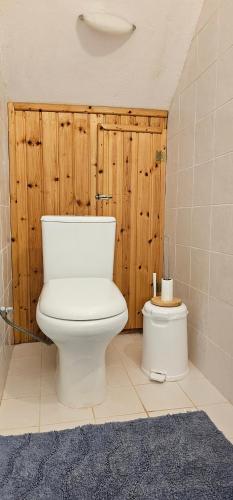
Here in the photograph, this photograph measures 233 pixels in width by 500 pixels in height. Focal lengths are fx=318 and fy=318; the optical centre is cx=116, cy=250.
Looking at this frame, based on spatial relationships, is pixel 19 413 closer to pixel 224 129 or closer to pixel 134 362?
pixel 134 362

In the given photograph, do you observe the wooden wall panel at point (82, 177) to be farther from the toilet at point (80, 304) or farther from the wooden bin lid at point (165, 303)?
the wooden bin lid at point (165, 303)

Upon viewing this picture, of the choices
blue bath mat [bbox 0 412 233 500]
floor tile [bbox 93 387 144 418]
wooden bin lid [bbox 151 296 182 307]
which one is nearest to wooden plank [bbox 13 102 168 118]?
wooden bin lid [bbox 151 296 182 307]

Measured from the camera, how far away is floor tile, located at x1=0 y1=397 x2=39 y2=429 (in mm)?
1204

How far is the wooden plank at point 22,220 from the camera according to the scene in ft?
5.97

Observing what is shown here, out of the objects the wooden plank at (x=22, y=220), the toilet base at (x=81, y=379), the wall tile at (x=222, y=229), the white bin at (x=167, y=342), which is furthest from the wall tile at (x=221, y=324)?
the wooden plank at (x=22, y=220)

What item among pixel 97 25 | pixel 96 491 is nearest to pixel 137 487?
pixel 96 491

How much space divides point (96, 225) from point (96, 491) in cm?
110

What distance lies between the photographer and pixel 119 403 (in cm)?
133

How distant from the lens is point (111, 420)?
1.22m

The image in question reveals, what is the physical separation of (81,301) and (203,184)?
829 mm

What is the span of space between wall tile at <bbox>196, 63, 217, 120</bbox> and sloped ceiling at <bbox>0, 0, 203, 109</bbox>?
0.28 m

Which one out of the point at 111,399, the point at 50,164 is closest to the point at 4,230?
the point at 50,164

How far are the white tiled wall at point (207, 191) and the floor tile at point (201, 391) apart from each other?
4 centimetres

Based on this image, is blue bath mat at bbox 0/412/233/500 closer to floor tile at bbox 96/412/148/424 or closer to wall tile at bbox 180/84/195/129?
floor tile at bbox 96/412/148/424
